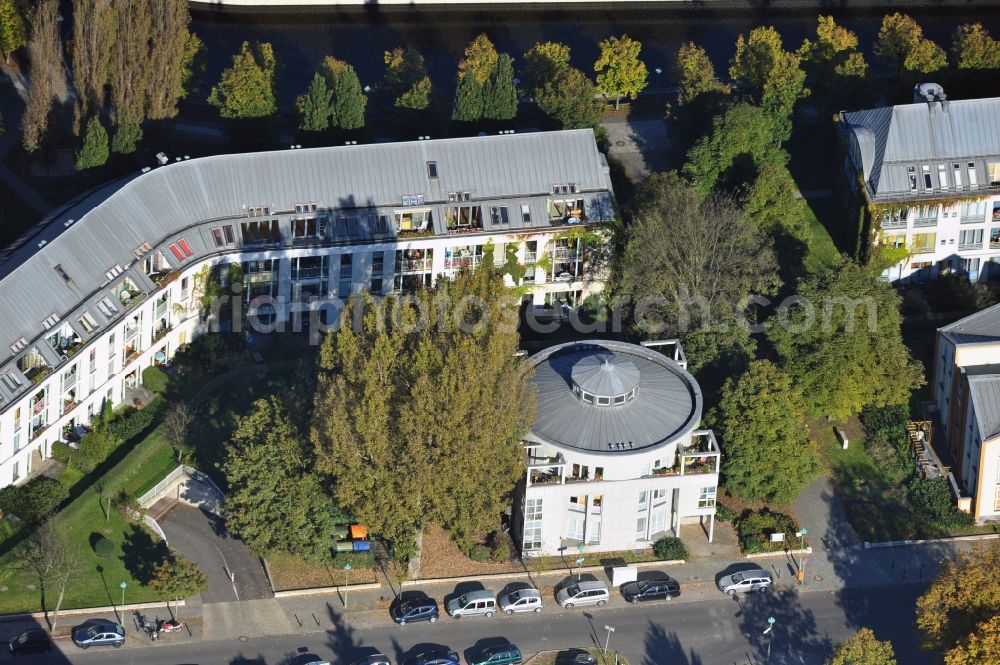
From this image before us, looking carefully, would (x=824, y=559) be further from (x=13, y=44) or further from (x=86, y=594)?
(x=13, y=44)

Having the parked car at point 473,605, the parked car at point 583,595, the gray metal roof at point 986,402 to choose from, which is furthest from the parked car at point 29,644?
the gray metal roof at point 986,402

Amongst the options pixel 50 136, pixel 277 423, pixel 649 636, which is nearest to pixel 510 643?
pixel 649 636

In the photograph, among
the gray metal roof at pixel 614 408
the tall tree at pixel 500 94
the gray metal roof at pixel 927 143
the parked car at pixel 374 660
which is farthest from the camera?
the tall tree at pixel 500 94

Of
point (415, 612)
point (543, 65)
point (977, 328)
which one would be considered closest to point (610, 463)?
point (415, 612)

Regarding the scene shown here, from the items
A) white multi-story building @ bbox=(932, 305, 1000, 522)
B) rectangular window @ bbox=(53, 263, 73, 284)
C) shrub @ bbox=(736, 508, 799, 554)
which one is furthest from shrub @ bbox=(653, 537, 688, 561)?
rectangular window @ bbox=(53, 263, 73, 284)

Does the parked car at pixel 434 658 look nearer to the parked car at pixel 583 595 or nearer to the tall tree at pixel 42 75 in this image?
the parked car at pixel 583 595

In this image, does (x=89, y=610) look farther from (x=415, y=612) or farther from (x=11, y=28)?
(x=11, y=28)

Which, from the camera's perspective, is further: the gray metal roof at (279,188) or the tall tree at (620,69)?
the tall tree at (620,69)

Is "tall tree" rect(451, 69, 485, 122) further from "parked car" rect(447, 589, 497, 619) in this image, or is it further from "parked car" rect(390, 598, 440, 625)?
"parked car" rect(390, 598, 440, 625)
